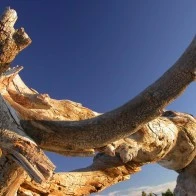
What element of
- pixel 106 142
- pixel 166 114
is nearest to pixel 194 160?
→ pixel 166 114

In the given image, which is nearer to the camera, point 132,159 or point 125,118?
point 125,118

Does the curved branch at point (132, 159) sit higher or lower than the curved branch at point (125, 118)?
higher

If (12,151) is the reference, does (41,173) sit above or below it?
below

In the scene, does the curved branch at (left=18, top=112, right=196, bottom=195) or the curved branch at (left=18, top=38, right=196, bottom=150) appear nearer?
the curved branch at (left=18, top=38, right=196, bottom=150)

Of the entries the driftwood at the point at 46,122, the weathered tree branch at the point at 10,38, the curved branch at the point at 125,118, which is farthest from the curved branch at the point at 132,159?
the weathered tree branch at the point at 10,38

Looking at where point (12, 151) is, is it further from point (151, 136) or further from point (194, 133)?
point (194, 133)

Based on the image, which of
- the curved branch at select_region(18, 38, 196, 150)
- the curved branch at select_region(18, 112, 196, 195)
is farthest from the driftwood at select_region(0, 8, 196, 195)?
the curved branch at select_region(18, 112, 196, 195)

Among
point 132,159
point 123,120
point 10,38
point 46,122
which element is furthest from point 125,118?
point 132,159

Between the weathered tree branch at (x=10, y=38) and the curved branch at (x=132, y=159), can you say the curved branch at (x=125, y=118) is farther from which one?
the curved branch at (x=132, y=159)

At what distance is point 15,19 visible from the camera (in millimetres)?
3875

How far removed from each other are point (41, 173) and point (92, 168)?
3676mm

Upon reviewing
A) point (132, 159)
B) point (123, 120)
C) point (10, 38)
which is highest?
point (132, 159)

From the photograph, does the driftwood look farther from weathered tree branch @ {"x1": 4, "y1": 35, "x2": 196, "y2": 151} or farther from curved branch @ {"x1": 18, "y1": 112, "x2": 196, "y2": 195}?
curved branch @ {"x1": 18, "y1": 112, "x2": 196, "y2": 195}

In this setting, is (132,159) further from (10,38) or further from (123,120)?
(10,38)
